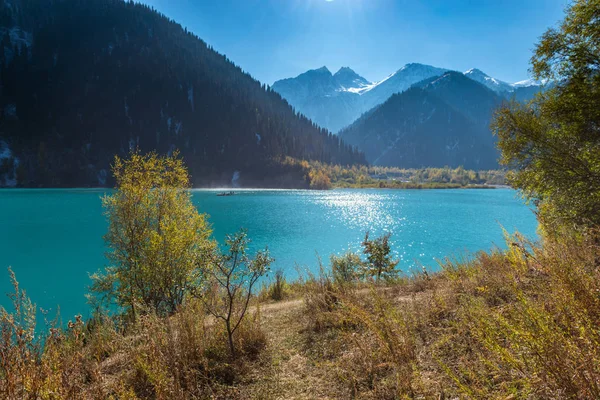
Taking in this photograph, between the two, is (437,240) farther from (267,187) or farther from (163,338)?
(267,187)

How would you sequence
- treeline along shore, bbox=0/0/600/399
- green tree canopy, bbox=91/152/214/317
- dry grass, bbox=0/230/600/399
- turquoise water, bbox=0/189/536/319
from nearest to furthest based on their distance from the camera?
dry grass, bbox=0/230/600/399, treeline along shore, bbox=0/0/600/399, green tree canopy, bbox=91/152/214/317, turquoise water, bbox=0/189/536/319

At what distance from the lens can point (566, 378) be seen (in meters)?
2.59

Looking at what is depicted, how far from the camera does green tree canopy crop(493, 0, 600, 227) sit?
29.4ft

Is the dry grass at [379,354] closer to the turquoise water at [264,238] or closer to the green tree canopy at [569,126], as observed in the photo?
the green tree canopy at [569,126]

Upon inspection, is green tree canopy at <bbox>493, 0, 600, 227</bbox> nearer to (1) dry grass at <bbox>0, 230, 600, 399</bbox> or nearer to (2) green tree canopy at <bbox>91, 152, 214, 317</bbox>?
(1) dry grass at <bbox>0, 230, 600, 399</bbox>

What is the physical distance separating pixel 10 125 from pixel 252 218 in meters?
210

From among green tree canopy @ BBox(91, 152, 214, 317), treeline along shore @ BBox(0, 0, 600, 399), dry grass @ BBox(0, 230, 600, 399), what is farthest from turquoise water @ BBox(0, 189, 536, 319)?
dry grass @ BBox(0, 230, 600, 399)


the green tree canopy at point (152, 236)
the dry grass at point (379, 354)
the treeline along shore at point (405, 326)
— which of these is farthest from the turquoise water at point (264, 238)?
the dry grass at point (379, 354)

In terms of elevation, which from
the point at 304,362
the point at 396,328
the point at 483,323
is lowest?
the point at 304,362

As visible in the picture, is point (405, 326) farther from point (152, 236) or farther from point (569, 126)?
point (152, 236)

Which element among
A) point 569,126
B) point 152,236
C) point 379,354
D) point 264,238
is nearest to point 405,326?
point 379,354

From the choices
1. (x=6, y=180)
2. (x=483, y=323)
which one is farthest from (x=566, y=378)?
(x=6, y=180)

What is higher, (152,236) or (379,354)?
(152,236)

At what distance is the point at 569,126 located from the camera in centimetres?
962
